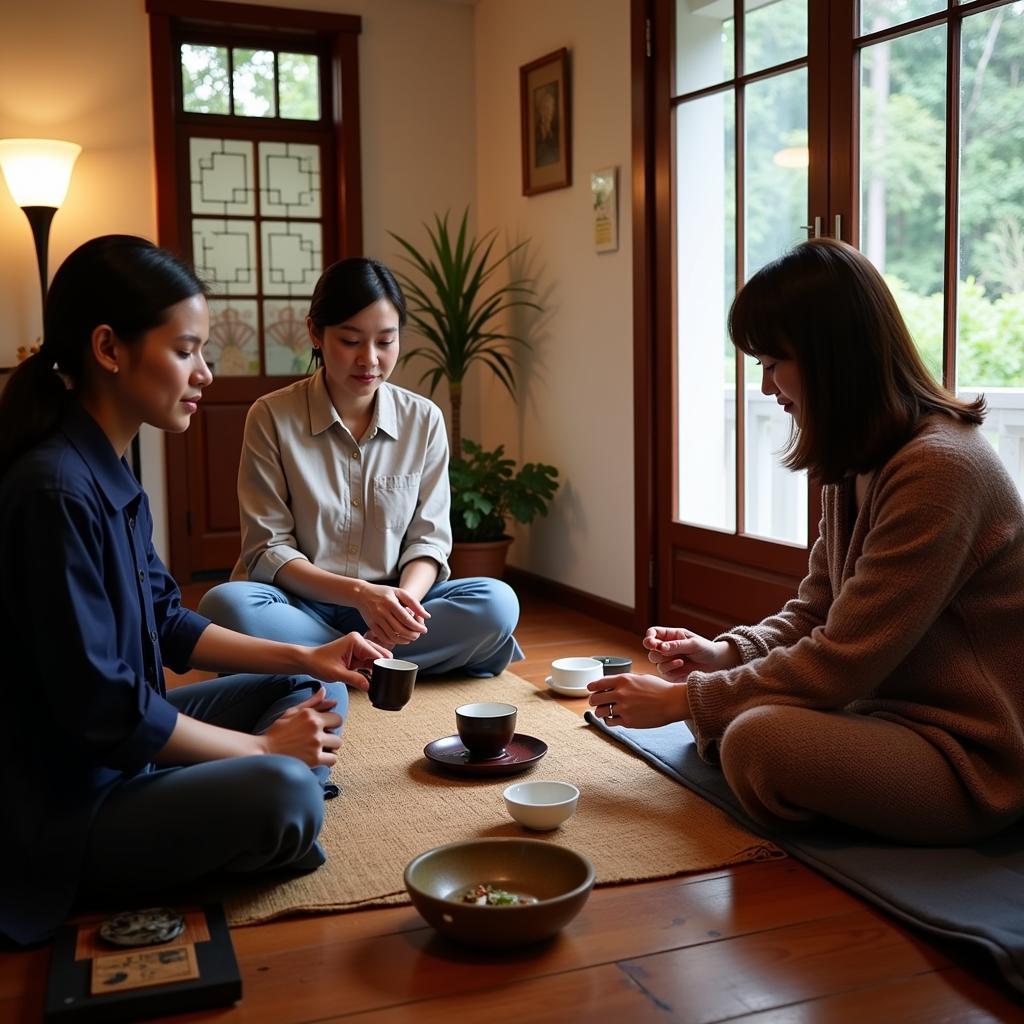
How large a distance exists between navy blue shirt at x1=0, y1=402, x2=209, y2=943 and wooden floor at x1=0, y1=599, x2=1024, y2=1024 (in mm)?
144

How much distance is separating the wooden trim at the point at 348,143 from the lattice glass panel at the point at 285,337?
313 mm

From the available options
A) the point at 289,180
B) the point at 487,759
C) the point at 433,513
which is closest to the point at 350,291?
the point at 433,513

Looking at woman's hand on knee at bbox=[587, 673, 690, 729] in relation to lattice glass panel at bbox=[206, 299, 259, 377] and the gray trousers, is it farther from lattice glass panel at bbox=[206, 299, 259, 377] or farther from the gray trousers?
lattice glass panel at bbox=[206, 299, 259, 377]

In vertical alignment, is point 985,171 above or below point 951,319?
above

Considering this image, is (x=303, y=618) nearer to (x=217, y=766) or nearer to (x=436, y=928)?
(x=217, y=766)

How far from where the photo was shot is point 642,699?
6.68ft

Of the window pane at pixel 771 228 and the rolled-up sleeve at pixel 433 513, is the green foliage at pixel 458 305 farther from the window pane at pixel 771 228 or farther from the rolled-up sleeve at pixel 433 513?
the rolled-up sleeve at pixel 433 513

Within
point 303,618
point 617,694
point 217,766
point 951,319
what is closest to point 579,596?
point 303,618

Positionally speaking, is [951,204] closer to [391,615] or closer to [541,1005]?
[391,615]

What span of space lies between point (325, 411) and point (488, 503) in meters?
1.39

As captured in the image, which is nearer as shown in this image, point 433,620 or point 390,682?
point 390,682

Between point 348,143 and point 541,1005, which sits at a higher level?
point 348,143

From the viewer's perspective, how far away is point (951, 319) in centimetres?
267

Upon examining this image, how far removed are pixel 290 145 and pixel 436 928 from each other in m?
4.07
